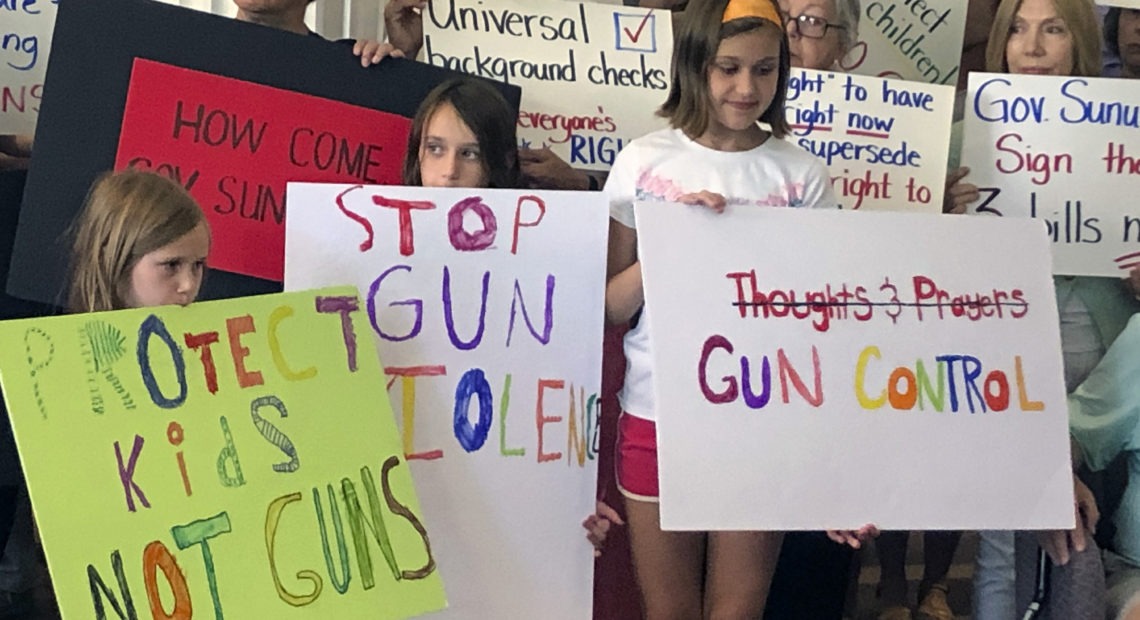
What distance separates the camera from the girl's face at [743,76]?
1.47 m

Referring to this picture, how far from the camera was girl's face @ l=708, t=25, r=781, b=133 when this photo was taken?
58.0 inches

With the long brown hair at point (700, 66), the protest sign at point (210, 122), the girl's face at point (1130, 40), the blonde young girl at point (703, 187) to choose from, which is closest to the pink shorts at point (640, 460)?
the blonde young girl at point (703, 187)

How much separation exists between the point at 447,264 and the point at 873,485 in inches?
23.7

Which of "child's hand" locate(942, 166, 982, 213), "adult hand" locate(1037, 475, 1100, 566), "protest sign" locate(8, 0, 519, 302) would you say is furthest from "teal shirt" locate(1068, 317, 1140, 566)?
"protest sign" locate(8, 0, 519, 302)

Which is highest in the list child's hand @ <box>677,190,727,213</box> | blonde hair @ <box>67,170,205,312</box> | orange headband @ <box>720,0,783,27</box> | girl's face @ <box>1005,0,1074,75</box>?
girl's face @ <box>1005,0,1074,75</box>

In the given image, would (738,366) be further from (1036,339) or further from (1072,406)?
(1072,406)

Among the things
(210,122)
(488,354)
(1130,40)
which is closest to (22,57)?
(210,122)

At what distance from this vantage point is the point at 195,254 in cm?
128

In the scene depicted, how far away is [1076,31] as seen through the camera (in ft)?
6.33

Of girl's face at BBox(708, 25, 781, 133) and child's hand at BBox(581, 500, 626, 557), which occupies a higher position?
girl's face at BBox(708, 25, 781, 133)

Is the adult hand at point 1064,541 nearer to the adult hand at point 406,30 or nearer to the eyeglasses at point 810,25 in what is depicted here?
the eyeglasses at point 810,25

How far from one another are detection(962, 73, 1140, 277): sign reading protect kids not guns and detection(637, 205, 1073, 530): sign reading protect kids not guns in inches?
15.3

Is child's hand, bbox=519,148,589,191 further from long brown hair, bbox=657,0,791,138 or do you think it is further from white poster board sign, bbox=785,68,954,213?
white poster board sign, bbox=785,68,954,213

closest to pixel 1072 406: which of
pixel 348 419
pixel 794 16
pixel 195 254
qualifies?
pixel 794 16
